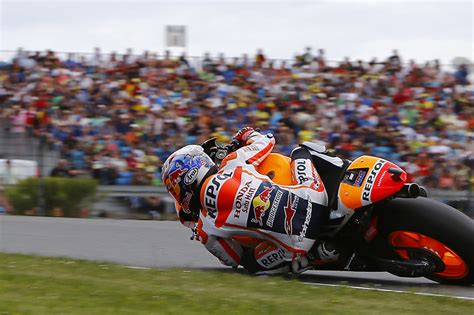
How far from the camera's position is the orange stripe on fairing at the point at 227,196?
21.9 feet

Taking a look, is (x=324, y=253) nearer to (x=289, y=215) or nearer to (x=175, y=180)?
(x=289, y=215)

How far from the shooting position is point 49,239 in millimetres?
9820

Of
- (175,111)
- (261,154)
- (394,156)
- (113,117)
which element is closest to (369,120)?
(394,156)

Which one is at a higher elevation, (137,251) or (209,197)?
(209,197)

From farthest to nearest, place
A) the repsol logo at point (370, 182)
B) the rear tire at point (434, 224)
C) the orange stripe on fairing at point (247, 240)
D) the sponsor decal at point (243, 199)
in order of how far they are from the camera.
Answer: the orange stripe on fairing at point (247, 240) → the sponsor decal at point (243, 199) → the repsol logo at point (370, 182) → the rear tire at point (434, 224)

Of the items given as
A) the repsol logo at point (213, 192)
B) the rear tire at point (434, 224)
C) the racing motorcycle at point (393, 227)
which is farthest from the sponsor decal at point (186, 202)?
the rear tire at point (434, 224)

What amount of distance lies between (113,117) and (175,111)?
1.12m

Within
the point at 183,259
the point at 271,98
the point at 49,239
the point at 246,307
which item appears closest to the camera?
the point at 246,307

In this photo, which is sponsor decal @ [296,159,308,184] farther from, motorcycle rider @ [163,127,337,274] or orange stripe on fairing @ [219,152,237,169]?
orange stripe on fairing @ [219,152,237,169]

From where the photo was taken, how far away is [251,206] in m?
6.62

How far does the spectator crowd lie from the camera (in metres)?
13.6

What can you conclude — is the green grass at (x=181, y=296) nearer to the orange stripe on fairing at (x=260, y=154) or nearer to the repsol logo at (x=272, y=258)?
the repsol logo at (x=272, y=258)

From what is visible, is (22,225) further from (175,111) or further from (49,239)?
(175,111)

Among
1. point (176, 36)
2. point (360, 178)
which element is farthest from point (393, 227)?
point (176, 36)
